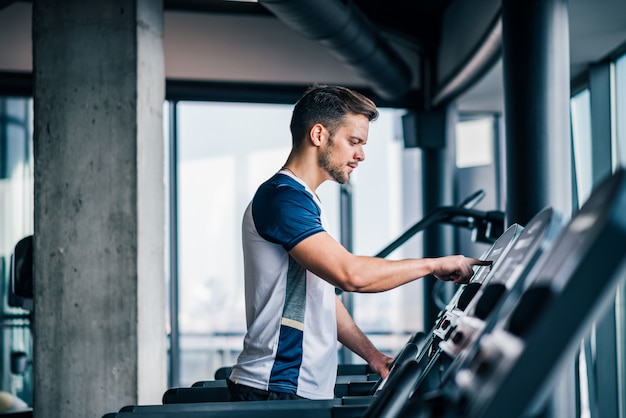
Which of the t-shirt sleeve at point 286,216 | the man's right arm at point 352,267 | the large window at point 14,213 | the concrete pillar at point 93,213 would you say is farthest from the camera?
the large window at point 14,213

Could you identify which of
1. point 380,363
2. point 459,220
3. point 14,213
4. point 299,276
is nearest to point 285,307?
point 299,276

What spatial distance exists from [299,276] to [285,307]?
0.09 m

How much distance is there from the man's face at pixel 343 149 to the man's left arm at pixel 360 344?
45 cm

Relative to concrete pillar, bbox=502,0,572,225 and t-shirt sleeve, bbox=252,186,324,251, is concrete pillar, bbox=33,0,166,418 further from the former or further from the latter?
concrete pillar, bbox=502,0,572,225

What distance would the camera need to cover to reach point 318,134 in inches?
87.0

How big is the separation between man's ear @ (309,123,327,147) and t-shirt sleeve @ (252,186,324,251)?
21cm

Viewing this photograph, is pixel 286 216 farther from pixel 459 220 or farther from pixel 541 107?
pixel 459 220

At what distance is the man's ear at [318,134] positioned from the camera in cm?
221

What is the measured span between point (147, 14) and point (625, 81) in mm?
2892

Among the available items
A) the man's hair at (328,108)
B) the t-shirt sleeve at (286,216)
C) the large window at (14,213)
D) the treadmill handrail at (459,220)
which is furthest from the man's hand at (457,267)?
the large window at (14,213)

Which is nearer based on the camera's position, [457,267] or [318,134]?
[457,267]

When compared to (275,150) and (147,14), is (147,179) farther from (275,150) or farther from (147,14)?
(275,150)

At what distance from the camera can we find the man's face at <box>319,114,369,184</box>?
87.0 inches

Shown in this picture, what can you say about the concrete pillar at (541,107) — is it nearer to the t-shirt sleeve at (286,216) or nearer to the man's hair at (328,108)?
the man's hair at (328,108)
